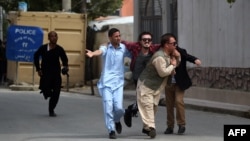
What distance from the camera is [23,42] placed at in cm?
2388

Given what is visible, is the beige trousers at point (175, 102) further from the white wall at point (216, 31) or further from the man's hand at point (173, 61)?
the white wall at point (216, 31)

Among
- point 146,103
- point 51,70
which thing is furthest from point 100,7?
point 146,103

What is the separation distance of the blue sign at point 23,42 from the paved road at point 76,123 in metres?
5.03

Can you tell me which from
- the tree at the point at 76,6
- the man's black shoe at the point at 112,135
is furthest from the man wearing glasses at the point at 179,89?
the tree at the point at 76,6

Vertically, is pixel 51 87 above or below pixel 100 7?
below

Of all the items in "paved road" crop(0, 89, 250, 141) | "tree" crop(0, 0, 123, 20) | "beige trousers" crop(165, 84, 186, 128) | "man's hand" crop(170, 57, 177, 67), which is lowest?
"paved road" crop(0, 89, 250, 141)

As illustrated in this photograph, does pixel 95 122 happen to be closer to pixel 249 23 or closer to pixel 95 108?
pixel 95 108

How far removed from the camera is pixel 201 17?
1864cm

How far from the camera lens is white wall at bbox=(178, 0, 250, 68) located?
653 inches

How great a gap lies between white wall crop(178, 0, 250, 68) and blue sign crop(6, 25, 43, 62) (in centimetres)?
611

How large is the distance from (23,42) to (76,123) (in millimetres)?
11118

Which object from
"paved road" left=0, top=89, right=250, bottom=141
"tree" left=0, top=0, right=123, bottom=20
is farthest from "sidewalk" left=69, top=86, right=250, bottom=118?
"tree" left=0, top=0, right=123, bottom=20

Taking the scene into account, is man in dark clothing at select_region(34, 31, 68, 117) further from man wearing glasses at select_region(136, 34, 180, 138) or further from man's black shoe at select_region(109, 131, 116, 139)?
man wearing glasses at select_region(136, 34, 180, 138)

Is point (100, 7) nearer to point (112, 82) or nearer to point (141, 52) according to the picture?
point (141, 52)
